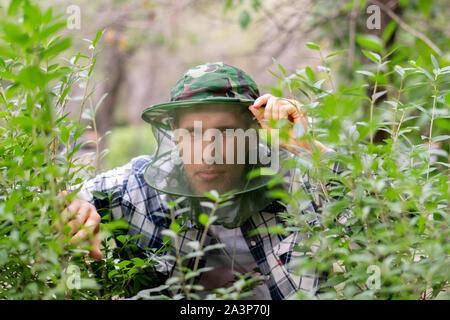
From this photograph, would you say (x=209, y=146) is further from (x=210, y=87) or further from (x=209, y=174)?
(x=210, y=87)

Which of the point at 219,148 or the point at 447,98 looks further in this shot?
the point at 219,148

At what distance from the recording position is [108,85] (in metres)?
9.01

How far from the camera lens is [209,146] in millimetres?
1506

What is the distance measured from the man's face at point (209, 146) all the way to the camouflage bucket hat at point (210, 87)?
2.3 inches

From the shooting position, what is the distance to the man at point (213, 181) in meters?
1.51

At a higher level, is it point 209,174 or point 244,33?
point 244,33

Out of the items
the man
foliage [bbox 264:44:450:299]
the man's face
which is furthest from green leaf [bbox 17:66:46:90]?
the man's face

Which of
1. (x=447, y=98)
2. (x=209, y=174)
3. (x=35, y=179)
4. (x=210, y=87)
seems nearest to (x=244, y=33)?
(x=210, y=87)

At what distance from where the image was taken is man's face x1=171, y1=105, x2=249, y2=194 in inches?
60.2

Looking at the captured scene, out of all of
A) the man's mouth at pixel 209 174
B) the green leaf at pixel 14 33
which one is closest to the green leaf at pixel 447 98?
the man's mouth at pixel 209 174

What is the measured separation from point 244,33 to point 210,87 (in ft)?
27.0

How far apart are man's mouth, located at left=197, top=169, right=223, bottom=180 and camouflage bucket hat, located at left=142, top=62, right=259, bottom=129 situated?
0.88ft
